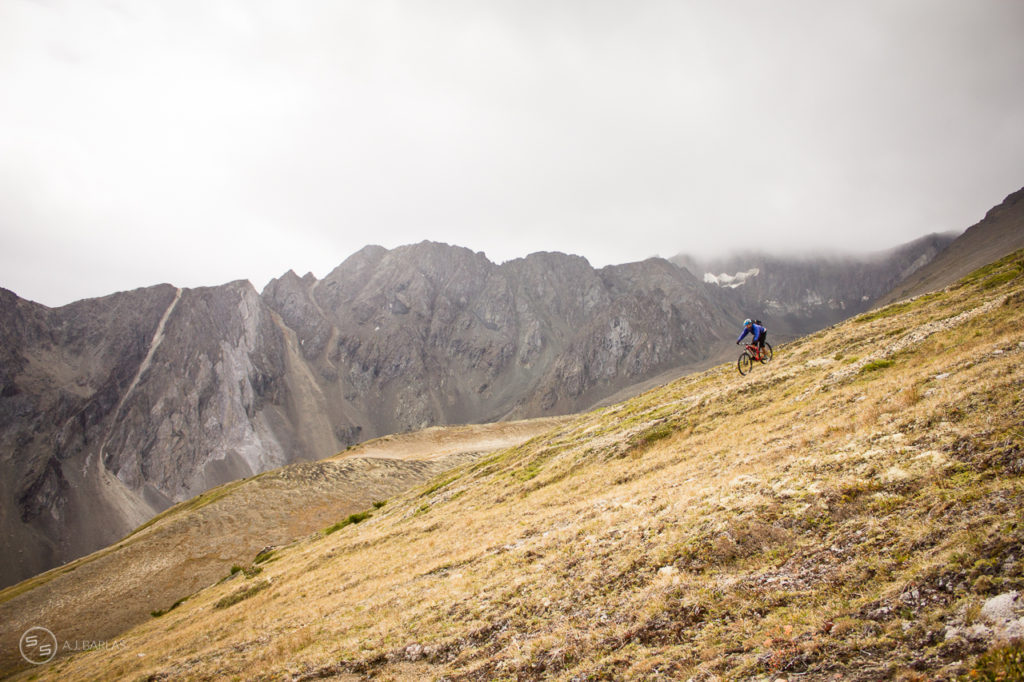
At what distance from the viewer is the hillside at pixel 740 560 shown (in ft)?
22.5

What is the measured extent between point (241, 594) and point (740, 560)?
103 ft

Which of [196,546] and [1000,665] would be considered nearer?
[1000,665]

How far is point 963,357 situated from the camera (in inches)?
658

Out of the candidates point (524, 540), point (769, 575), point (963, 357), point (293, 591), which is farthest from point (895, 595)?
point (293, 591)

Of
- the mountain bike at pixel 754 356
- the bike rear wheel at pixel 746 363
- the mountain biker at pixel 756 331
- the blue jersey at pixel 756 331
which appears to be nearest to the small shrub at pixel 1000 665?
the mountain biker at pixel 756 331

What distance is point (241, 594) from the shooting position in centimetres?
2928

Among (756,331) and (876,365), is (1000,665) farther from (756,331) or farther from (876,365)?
(756,331)

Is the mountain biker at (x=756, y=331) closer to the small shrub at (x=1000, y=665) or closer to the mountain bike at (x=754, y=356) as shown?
the mountain bike at (x=754, y=356)

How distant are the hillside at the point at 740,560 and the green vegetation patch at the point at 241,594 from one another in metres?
2.53

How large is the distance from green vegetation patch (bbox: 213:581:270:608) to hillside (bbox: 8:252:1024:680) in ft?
8.29

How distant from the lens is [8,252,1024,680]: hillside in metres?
6.85

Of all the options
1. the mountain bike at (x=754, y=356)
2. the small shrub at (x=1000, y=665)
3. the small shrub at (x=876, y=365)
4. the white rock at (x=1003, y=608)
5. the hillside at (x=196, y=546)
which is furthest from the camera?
the hillside at (x=196, y=546)

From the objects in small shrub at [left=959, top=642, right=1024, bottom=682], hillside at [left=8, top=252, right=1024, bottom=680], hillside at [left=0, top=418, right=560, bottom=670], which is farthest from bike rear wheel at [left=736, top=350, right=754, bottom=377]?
hillside at [left=0, top=418, right=560, bottom=670]

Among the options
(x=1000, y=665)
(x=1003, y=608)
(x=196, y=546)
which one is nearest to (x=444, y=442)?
(x=196, y=546)
